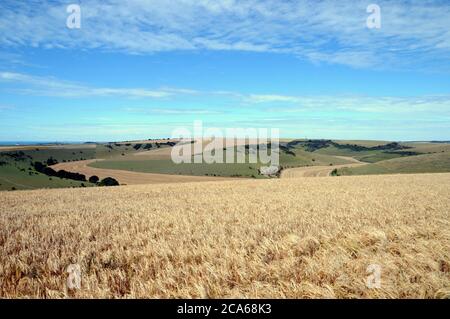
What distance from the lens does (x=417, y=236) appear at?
8180 mm

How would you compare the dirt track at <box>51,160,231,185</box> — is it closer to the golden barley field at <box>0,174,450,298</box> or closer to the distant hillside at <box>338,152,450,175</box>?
the distant hillside at <box>338,152,450,175</box>

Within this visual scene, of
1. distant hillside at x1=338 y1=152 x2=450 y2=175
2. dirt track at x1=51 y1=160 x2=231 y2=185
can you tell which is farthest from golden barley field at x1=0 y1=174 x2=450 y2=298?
distant hillside at x1=338 y1=152 x2=450 y2=175

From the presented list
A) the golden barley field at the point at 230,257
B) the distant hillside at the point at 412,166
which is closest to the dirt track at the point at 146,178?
the distant hillside at the point at 412,166

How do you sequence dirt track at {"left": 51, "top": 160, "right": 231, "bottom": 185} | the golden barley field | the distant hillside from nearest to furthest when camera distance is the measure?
1. the golden barley field
2. dirt track at {"left": 51, "top": 160, "right": 231, "bottom": 185}
3. the distant hillside

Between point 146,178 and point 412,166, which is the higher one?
point 412,166

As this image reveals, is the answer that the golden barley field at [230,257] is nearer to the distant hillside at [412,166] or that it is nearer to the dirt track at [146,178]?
the dirt track at [146,178]

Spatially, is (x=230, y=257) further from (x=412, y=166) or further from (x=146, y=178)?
(x=412, y=166)

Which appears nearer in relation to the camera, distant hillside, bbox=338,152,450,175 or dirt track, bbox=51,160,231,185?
dirt track, bbox=51,160,231,185

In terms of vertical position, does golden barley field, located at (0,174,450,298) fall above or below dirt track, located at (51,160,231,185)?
above

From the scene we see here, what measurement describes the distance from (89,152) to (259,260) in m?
138

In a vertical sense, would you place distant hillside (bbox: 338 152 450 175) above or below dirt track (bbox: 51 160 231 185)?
above

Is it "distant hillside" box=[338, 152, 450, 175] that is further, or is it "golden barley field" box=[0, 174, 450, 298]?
"distant hillside" box=[338, 152, 450, 175]

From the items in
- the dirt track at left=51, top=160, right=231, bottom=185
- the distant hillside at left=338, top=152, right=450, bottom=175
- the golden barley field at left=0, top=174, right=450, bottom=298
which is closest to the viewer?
the golden barley field at left=0, top=174, right=450, bottom=298

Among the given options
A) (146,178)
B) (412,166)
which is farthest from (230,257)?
(412,166)
